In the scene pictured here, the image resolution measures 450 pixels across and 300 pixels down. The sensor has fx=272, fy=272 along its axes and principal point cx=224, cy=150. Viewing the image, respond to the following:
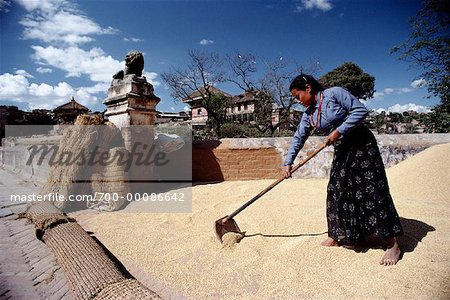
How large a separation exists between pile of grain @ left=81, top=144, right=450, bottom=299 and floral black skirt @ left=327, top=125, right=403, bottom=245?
0.68 ft

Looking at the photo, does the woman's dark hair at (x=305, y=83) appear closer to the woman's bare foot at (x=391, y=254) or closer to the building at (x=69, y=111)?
the woman's bare foot at (x=391, y=254)

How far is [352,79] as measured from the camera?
1208 inches

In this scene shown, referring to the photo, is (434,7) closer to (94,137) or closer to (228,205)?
(228,205)

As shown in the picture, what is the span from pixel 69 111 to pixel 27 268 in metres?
33.1

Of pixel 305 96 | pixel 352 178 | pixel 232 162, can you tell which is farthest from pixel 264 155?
pixel 352 178

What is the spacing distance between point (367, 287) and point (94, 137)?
4280mm

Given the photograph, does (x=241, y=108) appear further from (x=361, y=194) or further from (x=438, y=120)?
(x=361, y=194)

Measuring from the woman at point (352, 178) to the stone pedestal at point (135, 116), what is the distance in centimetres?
339

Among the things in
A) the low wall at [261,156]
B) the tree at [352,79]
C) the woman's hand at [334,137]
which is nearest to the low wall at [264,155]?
the low wall at [261,156]

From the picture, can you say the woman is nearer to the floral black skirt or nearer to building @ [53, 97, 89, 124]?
the floral black skirt

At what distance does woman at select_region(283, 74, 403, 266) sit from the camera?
208cm

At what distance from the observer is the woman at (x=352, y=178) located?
82.0 inches

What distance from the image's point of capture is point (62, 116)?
29422mm

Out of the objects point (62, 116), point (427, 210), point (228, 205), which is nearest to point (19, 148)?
point (228, 205)
